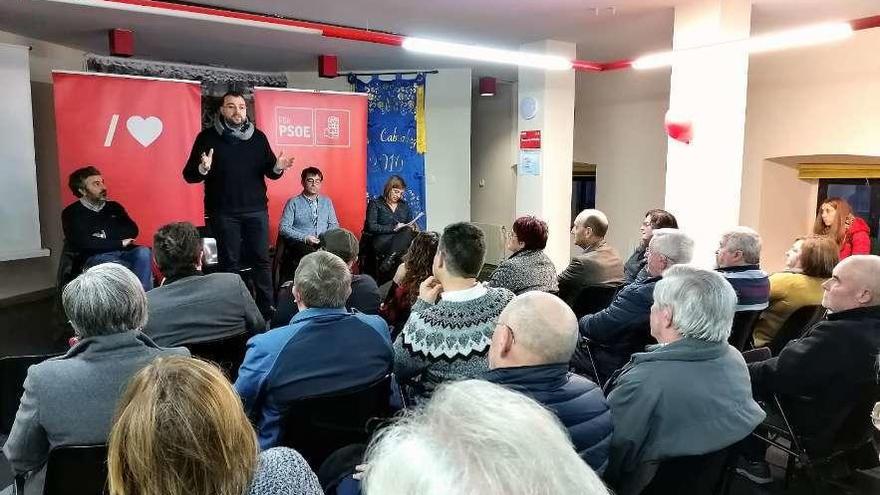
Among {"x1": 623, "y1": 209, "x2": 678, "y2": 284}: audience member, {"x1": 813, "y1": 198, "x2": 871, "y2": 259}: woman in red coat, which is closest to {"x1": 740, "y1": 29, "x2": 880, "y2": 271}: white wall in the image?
{"x1": 813, "y1": 198, "x2": 871, "y2": 259}: woman in red coat

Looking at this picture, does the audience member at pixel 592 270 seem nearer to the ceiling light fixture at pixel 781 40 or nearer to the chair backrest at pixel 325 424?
the ceiling light fixture at pixel 781 40

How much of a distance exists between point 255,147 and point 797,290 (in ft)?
13.8

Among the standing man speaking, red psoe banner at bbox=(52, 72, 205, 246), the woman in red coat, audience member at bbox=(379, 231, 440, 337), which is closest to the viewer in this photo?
audience member at bbox=(379, 231, 440, 337)

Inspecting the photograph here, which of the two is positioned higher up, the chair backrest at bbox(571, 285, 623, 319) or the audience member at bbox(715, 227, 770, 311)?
the audience member at bbox(715, 227, 770, 311)

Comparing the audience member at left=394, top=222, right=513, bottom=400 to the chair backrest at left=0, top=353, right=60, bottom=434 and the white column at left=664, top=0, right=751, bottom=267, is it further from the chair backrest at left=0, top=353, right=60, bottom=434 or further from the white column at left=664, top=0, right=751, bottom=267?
the white column at left=664, top=0, right=751, bottom=267

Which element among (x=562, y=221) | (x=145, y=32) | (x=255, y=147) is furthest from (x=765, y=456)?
(x=145, y=32)

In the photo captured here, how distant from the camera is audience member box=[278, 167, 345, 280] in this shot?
5.93m

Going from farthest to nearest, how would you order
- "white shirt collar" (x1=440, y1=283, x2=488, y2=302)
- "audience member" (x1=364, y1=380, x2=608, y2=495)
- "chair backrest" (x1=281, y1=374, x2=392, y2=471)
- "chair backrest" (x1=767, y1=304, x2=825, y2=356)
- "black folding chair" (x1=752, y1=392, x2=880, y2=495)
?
1. "chair backrest" (x1=767, y1=304, x2=825, y2=356)
2. "black folding chair" (x1=752, y1=392, x2=880, y2=495)
3. "white shirt collar" (x1=440, y1=283, x2=488, y2=302)
4. "chair backrest" (x1=281, y1=374, x2=392, y2=471)
5. "audience member" (x1=364, y1=380, x2=608, y2=495)

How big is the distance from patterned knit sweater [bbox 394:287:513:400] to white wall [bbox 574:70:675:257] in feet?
17.6

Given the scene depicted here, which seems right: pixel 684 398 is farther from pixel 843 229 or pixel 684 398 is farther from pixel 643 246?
pixel 843 229

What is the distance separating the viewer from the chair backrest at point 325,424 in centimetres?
195

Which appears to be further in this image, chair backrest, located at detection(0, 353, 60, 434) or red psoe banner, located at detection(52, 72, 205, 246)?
red psoe banner, located at detection(52, 72, 205, 246)

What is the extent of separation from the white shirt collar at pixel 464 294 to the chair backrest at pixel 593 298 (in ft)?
4.26

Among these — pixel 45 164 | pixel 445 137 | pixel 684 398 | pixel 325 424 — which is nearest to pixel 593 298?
pixel 684 398
